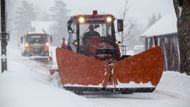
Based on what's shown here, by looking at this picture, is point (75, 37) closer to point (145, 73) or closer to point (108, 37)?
point (108, 37)

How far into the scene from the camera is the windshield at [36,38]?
34312 mm

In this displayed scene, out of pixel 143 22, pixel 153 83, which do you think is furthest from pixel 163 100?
pixel 143 22

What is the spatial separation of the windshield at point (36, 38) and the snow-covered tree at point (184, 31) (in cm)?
1921

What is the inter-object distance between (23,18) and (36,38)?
5793 cm

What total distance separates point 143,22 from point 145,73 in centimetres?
13938

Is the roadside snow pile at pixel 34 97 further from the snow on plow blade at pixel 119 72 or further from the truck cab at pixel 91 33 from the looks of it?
the truck cab at pixel 91 33

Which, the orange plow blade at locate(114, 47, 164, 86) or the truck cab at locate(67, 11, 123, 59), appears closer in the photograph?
the orange plow blade at locate(114, 47, 164, 86)

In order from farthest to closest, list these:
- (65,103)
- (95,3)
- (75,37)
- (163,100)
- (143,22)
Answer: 1. (95,3)
2. (143,22)
3. (75,37)
4. (163,100)
5. (65,103)

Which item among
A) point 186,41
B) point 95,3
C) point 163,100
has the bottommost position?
point 163,100

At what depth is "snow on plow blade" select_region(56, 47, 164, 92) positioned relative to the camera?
1317cm

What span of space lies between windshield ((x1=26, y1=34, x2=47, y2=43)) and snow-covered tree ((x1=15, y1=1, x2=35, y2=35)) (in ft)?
176

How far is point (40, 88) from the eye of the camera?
42.1 ft

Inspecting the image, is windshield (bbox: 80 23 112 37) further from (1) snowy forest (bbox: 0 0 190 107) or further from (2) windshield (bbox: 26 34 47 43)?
(2) windshield (bbox: 26 34 47 43)

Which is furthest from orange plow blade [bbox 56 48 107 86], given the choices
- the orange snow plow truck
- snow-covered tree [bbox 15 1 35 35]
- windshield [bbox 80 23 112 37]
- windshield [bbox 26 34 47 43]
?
snow-covered tree [bbox 15 1 35 35]
